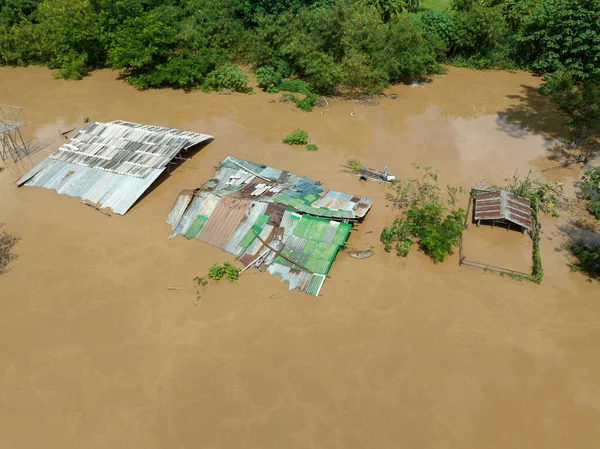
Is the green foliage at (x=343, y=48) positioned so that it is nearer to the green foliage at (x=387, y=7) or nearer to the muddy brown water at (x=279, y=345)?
the green foliage at (x=387, y=7)

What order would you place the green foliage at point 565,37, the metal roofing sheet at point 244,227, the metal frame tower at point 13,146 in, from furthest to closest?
the green foliage at point 565,37 → the metal frame tower at point 13,146 → the metal roofing sheet at point 244,227

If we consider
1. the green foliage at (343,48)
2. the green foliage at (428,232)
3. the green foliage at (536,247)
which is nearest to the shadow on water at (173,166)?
the green foliage at (343,48)

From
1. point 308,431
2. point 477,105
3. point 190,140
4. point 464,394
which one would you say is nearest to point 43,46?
point 190,140

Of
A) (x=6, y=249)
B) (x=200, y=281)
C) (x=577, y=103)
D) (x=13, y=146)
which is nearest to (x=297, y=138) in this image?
(x=200, y=281)

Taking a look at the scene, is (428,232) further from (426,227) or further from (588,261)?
(588,261)

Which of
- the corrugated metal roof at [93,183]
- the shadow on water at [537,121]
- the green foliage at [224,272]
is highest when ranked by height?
the shadow on water at [537,121]

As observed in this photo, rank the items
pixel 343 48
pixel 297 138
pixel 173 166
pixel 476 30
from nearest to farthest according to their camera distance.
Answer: pixel 173 166 < pixel 297 138 < pixel 343 48 < pixel 476 30

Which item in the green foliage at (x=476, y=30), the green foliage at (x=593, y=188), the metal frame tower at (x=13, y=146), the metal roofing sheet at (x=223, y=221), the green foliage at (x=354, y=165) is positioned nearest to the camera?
the green foliage at (x=593, y=188)
